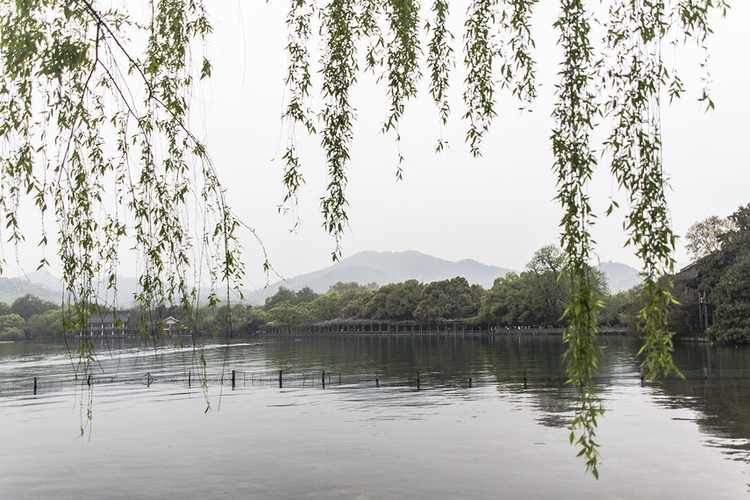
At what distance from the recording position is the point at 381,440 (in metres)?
34.2

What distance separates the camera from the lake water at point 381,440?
25.5 metres

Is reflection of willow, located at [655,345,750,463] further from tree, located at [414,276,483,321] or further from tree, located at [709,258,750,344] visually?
→ tree, located at [414,276,483,321]

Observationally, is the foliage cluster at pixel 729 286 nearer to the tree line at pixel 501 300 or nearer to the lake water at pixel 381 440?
the tree line at pixel 501 300

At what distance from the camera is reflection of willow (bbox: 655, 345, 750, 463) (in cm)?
3097

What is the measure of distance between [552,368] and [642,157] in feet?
219

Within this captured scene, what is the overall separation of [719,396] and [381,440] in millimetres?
23864

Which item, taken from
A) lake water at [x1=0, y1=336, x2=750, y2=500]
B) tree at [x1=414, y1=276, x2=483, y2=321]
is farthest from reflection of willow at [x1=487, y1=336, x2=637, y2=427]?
tree at [x1=414, y1=276, x2=483, y2=321]

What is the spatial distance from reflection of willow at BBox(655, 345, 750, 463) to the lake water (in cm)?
11

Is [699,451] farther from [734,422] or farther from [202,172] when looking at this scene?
[202,172]

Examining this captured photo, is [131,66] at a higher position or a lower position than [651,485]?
higher

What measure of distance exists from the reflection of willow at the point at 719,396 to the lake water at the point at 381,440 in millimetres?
106

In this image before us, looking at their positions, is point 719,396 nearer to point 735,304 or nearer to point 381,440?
point 381,440

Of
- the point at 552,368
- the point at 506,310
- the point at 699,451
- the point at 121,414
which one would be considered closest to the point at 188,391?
the point at 121,414

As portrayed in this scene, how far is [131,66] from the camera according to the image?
7.29 metres
